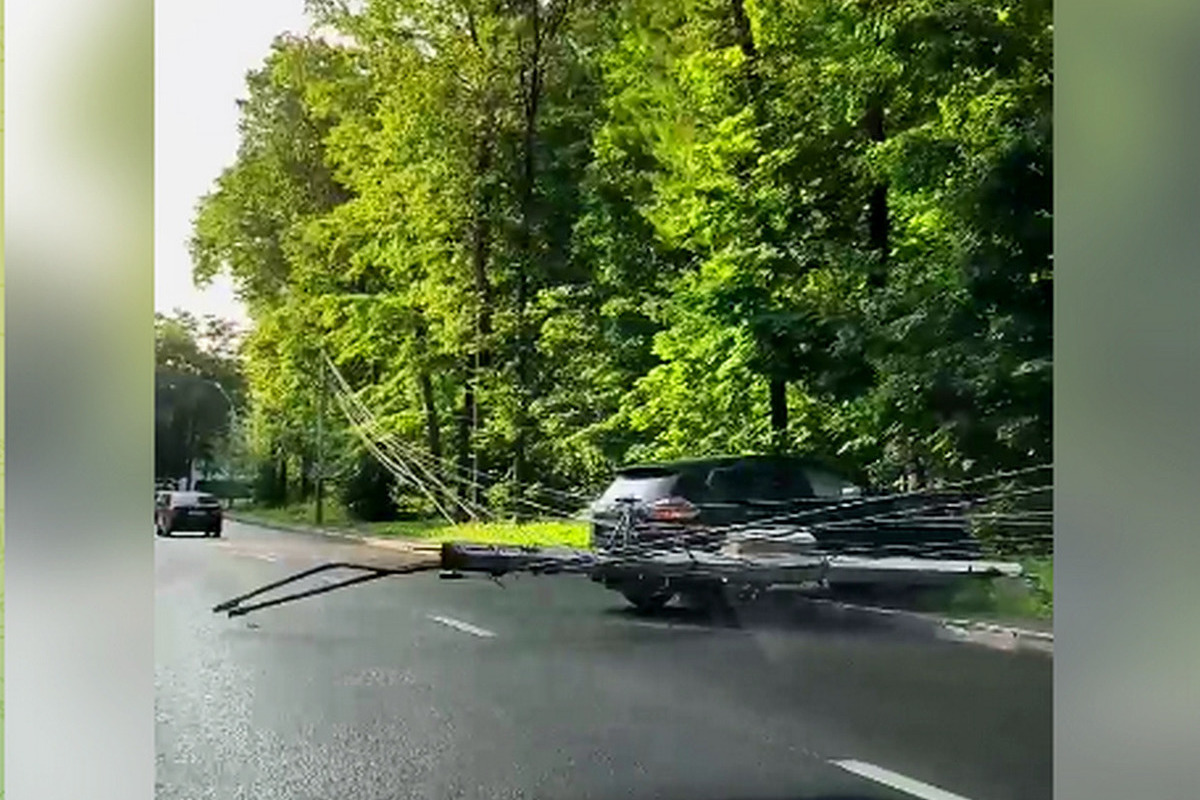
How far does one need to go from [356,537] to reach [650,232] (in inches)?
47.3

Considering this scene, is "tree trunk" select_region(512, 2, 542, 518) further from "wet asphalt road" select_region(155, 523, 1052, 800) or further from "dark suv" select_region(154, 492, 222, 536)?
"dark suv" select_region(154, 492, 222, 536)

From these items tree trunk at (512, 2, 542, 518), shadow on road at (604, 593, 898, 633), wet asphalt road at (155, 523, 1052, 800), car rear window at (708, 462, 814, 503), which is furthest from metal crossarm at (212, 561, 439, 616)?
car rear window at (708, 462, 814, 503)

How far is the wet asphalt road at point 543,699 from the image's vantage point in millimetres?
3613

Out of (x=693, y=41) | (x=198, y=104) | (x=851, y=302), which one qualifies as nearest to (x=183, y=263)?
(x=198, y=104)

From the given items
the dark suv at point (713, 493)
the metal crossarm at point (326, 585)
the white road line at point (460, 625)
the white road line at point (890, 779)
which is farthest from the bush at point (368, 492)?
the white road line at point (890, 779)

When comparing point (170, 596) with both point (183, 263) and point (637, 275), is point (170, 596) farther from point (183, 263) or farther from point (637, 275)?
point (637, 275)

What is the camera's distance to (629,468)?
12.1 feet

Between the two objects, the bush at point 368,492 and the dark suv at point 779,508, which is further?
the bush at point 368,492

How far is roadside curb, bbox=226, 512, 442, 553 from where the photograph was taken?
3.72 m

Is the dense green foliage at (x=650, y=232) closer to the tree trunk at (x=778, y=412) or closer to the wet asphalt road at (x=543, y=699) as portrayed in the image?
the tree trunk at (x=778, y=412)

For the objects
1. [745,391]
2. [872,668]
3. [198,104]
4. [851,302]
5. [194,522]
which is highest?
[198,104]

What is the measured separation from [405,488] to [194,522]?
595 mm

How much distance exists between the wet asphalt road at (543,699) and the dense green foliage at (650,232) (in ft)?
1.30
